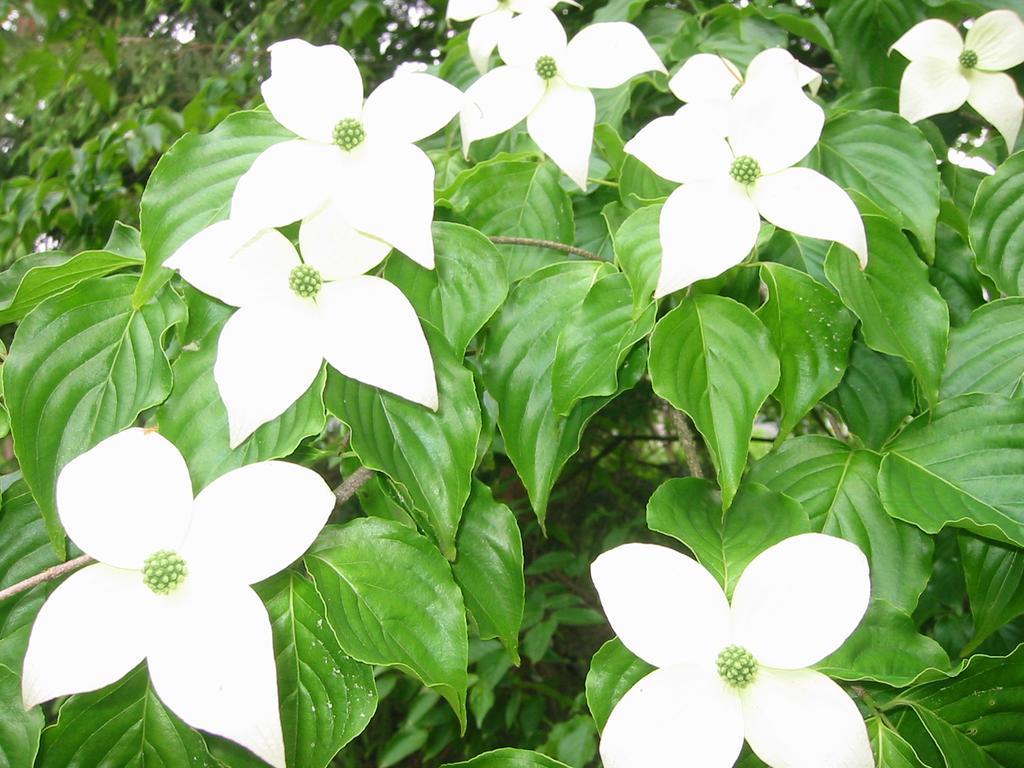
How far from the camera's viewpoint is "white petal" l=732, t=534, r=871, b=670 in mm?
485

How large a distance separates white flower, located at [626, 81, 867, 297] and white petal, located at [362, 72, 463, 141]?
130mm

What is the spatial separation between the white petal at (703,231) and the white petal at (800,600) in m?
0.18

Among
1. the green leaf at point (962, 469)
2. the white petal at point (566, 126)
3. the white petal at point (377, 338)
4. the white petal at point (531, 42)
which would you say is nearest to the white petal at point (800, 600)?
the green leaf at point (962, 469)

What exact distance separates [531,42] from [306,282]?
11.6 inches

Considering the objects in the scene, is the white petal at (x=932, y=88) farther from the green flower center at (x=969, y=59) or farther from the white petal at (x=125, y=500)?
the white petal at (x=125, y=500)

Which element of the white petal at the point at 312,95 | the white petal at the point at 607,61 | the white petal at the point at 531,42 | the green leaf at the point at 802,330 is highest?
the white petal at the point at 312,95

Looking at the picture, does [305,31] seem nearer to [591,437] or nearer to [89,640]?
[591,437]

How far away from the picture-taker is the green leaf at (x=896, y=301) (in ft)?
1.95

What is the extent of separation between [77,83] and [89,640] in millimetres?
2031

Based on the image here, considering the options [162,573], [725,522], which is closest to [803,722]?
[725,522]

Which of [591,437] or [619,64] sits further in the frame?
[591,437]

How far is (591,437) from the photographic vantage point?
1665 mm

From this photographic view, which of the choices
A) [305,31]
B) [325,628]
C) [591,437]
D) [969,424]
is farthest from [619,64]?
[305,31]

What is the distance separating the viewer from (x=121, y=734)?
542mm
